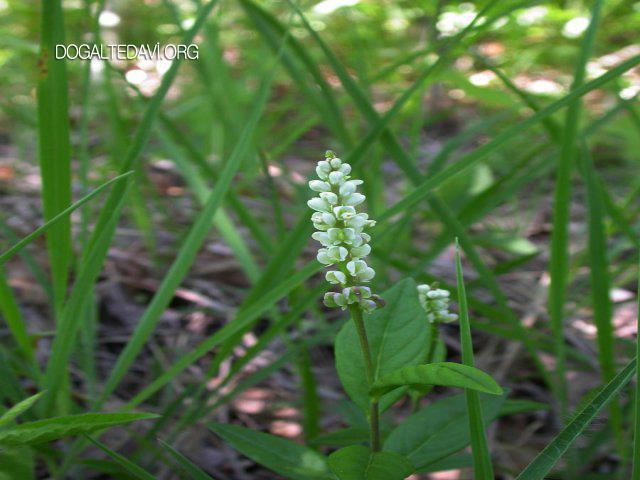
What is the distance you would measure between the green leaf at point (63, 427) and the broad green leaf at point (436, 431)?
0.31m

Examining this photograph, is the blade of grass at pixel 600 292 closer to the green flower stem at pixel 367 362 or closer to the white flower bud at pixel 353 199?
the green flower stem at pixel 367 362

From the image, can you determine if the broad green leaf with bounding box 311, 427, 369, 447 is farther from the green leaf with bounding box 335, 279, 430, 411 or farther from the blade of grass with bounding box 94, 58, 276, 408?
the blade of grass with bounding box 94, 58, 276, 408

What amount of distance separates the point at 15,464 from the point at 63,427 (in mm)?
160

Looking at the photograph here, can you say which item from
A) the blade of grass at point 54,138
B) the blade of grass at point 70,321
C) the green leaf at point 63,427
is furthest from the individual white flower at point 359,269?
the blade of grass at point 54,138

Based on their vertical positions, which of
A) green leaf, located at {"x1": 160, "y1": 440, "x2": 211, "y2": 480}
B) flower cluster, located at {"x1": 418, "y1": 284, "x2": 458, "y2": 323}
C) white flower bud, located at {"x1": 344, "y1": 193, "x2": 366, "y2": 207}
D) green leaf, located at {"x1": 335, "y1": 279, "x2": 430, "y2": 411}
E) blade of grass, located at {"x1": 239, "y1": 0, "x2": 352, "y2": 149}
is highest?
blade of grass, located at {"x1": 239, "y1": 0, "x2": 352, "y2": 149}

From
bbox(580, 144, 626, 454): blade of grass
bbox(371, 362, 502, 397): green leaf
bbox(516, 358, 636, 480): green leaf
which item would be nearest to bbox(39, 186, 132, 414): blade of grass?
bbox(371, 362, 502, 397): green leaf

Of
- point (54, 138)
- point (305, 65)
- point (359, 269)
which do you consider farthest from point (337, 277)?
point (305, 65)

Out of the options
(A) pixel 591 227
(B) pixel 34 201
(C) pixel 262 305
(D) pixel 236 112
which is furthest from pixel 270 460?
(B) pixel 34 201

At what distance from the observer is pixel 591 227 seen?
0.99 m

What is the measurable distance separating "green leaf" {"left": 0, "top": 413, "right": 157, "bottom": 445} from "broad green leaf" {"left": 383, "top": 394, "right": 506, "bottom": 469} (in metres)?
0.31

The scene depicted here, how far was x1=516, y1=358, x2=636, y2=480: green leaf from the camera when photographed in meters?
0.60

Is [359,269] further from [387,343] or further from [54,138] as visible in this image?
[54,138]

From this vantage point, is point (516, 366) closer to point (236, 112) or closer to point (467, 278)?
point (467, 278)

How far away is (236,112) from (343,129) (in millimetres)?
390
